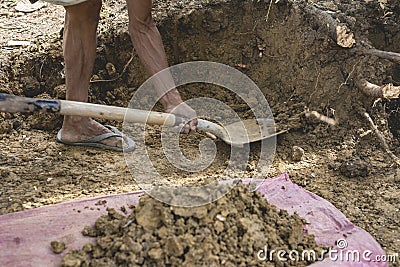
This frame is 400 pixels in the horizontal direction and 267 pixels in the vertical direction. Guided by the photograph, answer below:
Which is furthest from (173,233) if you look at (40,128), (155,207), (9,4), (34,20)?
(9,4)

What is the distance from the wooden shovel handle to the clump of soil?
19.4 inches

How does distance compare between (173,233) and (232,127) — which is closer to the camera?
(173,233)

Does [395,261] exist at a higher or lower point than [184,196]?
lower

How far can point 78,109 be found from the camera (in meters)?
2.12

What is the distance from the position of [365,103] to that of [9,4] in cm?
289

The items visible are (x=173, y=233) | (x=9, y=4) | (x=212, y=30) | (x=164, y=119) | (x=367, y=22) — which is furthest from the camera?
(x=9, y=4)

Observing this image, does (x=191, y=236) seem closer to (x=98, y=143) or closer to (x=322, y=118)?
(x=98, y=143)

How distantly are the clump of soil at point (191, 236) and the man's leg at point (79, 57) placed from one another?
3.49 ft

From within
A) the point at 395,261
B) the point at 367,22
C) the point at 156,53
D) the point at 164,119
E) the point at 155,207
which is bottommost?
the point at 395,261

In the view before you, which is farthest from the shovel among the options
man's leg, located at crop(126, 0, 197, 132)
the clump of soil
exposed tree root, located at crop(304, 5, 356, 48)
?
exposed tree root, located at crop(304, 5, 356, 48)

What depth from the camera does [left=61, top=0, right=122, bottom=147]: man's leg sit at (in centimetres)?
254

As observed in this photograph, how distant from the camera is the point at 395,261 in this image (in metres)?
2.07

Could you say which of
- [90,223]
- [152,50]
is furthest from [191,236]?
[152,50]

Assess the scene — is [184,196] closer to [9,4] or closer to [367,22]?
[367,22]
